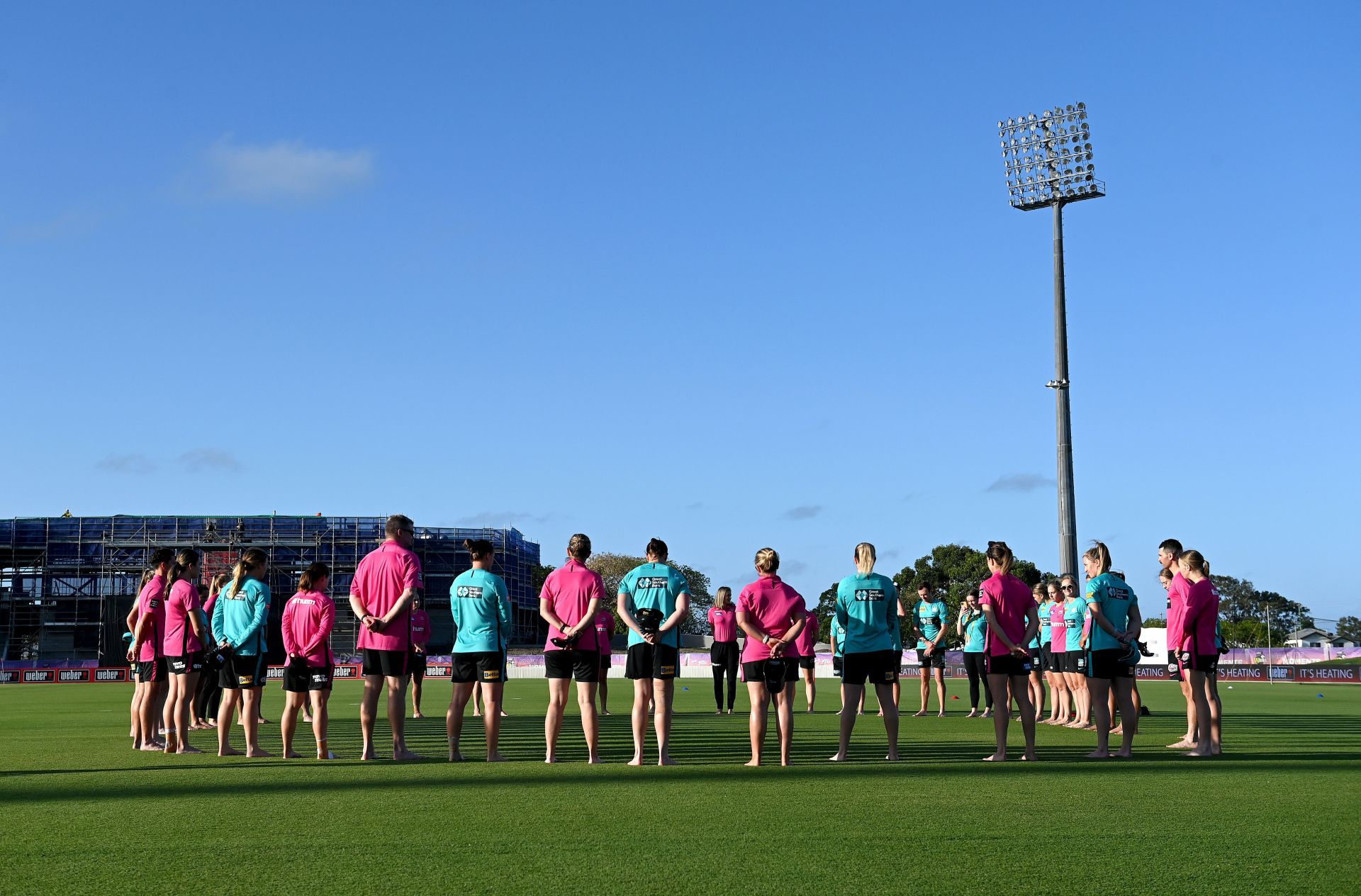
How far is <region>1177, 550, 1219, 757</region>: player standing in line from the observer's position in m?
11.3

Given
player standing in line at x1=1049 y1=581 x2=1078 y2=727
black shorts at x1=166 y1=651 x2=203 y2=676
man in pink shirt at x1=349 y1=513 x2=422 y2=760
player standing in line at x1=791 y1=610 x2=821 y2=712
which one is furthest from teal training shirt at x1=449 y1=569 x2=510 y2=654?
player standing in line at x1=1049 y1=581 x2=1078 y2=727

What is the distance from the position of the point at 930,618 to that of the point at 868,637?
7954 mm

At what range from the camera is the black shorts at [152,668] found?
39.3 feet

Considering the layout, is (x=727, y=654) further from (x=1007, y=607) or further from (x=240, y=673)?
(x=240, y=673)

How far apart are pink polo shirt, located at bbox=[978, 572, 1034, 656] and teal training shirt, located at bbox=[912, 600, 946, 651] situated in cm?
711

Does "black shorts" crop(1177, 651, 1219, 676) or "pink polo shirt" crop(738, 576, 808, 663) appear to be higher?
"pink polo shirt" crop(738, 576, 808, 663)

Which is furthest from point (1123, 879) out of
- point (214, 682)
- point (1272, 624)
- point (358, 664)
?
point (1272, 624)

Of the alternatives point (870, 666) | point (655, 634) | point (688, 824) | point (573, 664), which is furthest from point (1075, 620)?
point (688, 824)

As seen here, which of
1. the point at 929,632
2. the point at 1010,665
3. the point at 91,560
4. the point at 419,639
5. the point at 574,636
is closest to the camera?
the point at 574,636

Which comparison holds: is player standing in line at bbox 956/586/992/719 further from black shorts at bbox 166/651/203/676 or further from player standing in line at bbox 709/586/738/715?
black shorts at bbox 166/651/203/676

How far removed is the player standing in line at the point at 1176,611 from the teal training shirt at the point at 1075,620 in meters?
2.23

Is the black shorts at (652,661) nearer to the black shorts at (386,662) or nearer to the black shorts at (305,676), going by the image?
the black shorts at (386,662)

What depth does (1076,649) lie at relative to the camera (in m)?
15.1

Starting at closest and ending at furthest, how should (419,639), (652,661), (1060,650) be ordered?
1. (652,661)
2. (419,639)
3. (1060,650)
